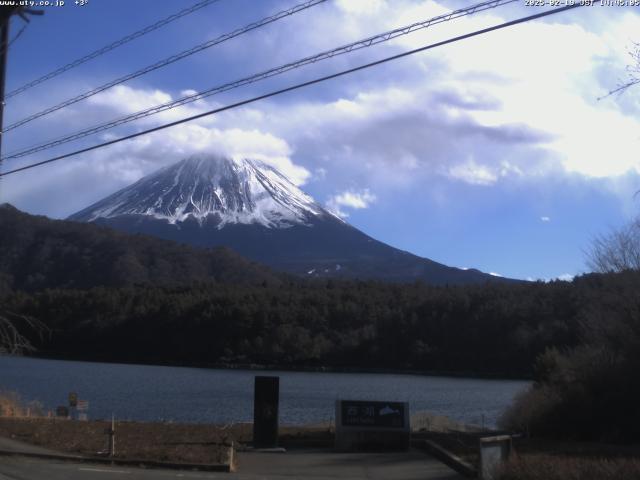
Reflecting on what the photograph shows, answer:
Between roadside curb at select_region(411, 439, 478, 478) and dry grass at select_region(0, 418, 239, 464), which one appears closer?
roadside curb at select_region(411, 439, 478, 478)

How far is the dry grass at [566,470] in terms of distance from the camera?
12.5 meters

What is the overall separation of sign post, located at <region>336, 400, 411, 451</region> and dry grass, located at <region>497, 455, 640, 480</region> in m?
5.24

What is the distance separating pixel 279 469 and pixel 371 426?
11.7ft

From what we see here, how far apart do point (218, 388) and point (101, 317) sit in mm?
59117

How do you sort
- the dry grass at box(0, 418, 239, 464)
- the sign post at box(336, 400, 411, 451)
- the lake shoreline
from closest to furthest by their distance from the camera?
the dry grass at box(0, 418, 239, 464)
the sign post at box(336, 400, 411, 451)
the lake shoreline

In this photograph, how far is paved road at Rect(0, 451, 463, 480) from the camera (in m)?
15.1

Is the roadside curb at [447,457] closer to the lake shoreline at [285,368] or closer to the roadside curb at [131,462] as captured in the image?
the roadside curb at [131,462]

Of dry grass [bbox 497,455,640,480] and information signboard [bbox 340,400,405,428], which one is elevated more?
information signboard [bbox 340,400,405,428]

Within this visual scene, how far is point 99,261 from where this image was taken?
16725 cm

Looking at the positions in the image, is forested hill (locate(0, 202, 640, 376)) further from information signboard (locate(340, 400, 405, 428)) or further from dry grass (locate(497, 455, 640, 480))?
dry grass (locate(497, 455, 640, 480))

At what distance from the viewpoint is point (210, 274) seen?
176m

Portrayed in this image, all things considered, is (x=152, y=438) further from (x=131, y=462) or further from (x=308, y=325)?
(x=308, y=325)

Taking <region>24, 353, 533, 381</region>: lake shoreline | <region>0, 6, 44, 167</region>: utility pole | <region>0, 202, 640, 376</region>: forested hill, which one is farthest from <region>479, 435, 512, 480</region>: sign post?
<region>24, 353, 533, 381</region>: lake shoreline

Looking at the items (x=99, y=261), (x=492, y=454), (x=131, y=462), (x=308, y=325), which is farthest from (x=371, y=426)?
(x=99, y=261)
